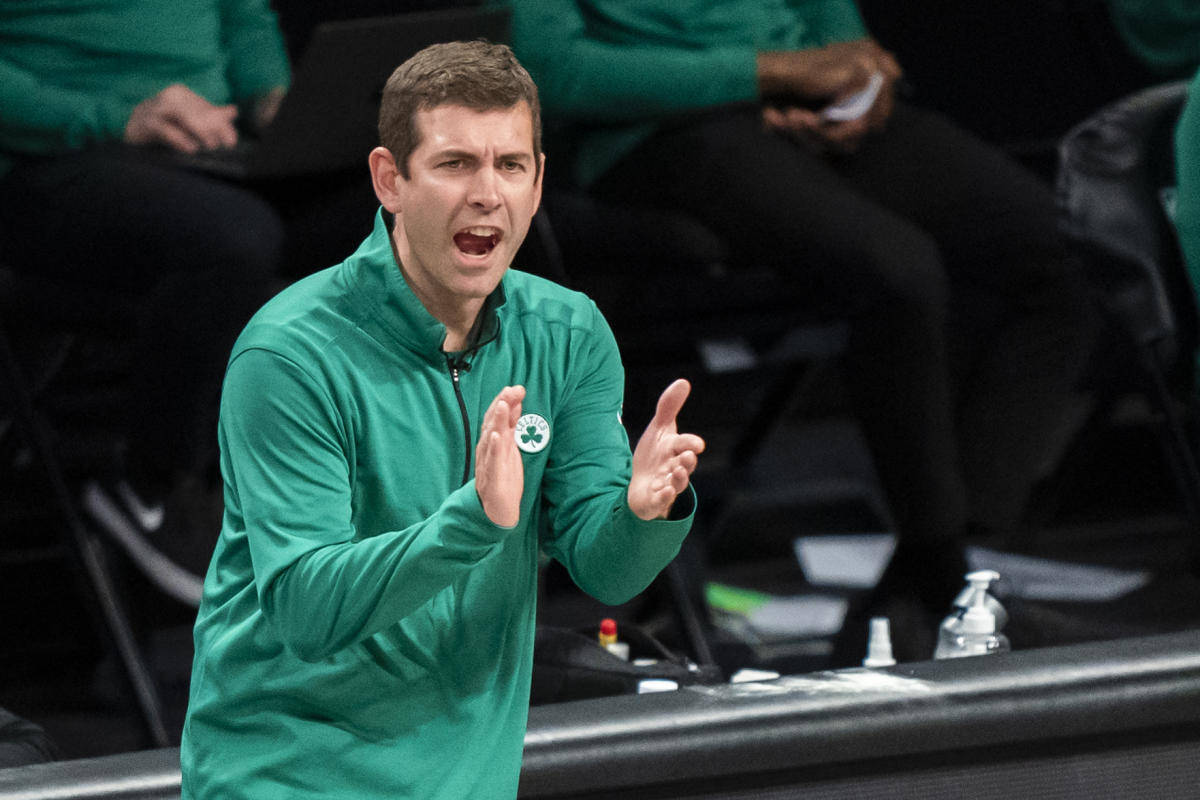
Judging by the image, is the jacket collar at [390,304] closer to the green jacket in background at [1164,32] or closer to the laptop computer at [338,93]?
the laptop computer at [338,93]

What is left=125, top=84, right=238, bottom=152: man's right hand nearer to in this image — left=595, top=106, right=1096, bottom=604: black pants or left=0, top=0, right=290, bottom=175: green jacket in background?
left=0, top=0, right=290, bottom=175: green jacket in background

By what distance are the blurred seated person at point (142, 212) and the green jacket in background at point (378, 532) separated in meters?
0.85

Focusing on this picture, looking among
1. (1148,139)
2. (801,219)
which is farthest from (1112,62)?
(801,219)

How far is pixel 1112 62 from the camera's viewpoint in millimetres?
2643

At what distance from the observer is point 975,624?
168cm

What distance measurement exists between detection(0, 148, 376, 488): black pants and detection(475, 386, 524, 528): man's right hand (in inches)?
40.3

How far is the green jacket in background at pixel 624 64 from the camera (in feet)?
6.55

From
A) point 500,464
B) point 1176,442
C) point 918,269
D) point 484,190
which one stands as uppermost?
point 484,190

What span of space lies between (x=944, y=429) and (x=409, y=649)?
3.50ft

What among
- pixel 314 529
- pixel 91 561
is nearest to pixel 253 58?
pixel 91 561

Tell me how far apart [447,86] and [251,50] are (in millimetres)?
1190

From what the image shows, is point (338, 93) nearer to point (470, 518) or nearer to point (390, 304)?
point (390, 304)

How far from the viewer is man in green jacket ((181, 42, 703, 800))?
0.95m

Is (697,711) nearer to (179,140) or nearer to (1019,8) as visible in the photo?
(179,140)
